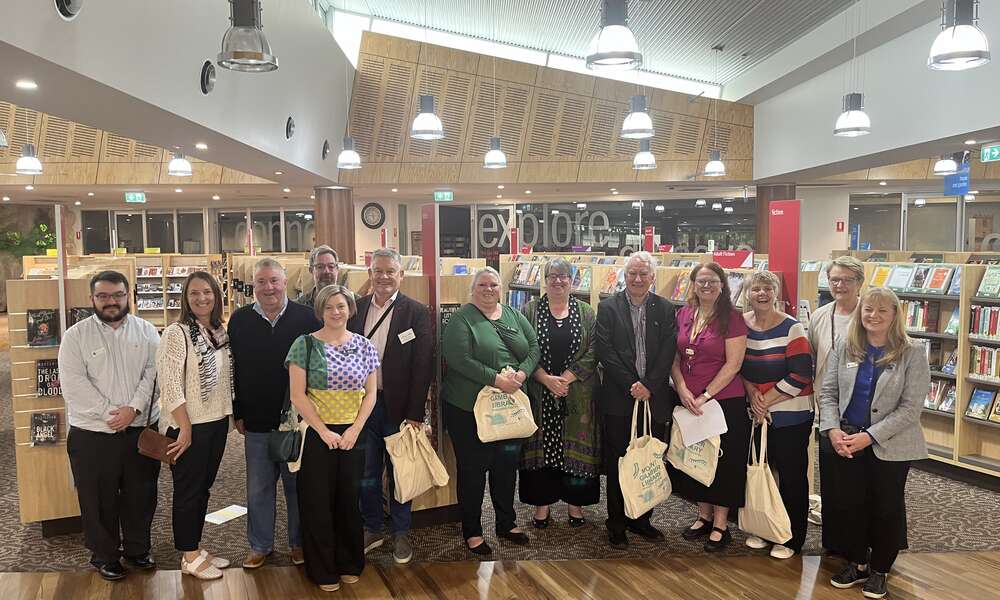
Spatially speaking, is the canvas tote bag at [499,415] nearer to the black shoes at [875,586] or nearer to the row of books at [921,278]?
the black shoes at [875,586]

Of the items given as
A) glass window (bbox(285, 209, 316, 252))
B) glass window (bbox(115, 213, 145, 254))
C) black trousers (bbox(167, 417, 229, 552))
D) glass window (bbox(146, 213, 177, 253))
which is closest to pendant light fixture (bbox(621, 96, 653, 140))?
black trousers (bbox(167, 417, 229, 552))

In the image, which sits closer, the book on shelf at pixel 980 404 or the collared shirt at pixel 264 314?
the collared shirt at pixel 264 314

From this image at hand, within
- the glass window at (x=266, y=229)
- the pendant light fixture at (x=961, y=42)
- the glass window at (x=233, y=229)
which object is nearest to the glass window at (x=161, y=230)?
the glass window at (x=233, y=229)

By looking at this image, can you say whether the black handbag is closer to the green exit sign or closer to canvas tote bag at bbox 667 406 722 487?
canvas tote bag at bbox 667 406 722 487

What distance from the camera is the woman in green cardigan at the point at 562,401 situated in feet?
13.7

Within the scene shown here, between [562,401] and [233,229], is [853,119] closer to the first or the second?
[562,401]

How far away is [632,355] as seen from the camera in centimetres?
411

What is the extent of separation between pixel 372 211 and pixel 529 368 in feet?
54.4

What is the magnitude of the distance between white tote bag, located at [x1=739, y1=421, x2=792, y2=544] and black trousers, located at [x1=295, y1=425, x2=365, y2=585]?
86.4 inches

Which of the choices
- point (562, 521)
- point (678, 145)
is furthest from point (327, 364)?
point (678, 145)

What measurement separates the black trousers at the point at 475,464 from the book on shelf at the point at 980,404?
393cm

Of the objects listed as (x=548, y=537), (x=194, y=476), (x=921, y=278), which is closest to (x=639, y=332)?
(x=548, y=537)

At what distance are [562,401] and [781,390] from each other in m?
1.25

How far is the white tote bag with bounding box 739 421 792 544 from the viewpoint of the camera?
395 cm
